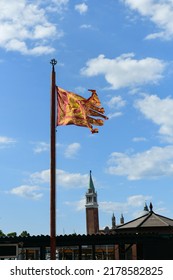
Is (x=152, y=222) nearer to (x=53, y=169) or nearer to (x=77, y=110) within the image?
(x=77, y=110)

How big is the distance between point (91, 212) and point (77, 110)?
16751 cm

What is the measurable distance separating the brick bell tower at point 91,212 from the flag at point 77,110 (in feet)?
535

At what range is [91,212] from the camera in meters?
184

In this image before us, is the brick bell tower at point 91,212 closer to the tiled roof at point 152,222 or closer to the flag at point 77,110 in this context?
the tiled roof at point 152,222

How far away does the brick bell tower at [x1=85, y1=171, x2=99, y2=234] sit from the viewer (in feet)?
596

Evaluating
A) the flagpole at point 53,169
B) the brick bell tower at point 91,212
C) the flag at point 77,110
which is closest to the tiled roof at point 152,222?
the flag at point 77,110

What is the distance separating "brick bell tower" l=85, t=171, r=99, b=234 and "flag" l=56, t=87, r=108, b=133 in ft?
535

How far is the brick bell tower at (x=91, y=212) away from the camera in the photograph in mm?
181625

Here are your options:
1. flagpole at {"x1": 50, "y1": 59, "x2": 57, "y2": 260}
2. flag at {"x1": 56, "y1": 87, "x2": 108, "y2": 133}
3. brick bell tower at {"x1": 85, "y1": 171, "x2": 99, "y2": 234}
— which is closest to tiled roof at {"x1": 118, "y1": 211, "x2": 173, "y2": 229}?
flag at {"x1": 56, "y1": 87, "x2": 108, "y2": 133}
